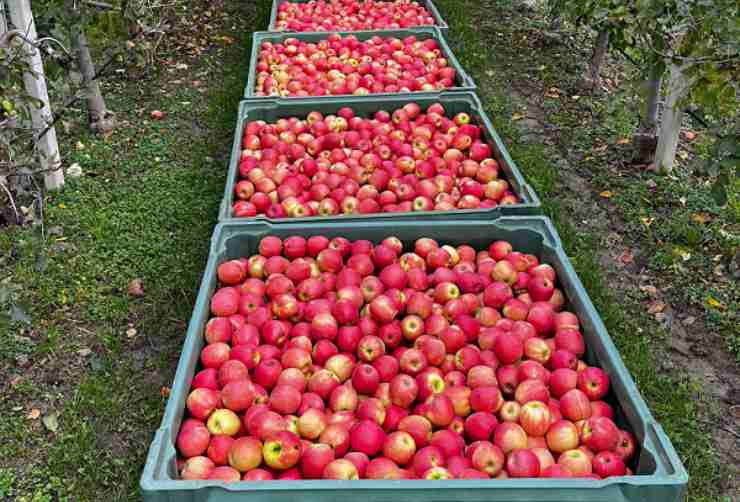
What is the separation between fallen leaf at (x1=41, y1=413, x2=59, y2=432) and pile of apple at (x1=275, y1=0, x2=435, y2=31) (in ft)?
13.9

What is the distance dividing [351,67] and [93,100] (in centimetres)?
224

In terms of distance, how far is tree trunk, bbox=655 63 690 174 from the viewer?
4.79 metres

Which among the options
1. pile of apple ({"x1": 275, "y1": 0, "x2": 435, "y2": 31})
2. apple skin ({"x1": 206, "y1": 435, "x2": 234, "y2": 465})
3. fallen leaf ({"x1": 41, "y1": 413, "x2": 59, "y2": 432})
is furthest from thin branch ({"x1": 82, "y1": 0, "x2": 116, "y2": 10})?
apple skin ({"x1": 206, "y1": 435, "x2": 234, "y2": 465})

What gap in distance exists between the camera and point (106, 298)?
4.10 m

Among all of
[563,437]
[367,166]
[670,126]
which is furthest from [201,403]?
[670,126]

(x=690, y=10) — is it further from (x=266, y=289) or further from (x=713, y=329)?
(x=266, y=289)

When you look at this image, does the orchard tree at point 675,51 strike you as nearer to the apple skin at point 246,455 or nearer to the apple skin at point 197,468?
the apple skin at point 246,455

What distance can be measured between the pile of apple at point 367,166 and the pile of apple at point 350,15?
2.24 m

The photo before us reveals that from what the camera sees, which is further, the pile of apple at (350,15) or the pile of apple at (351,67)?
the pile of apple at (350,15)

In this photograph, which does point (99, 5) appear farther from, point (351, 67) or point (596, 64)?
point (596, 64)

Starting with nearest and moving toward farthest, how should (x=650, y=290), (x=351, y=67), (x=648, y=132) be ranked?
(x=650, y=290)
(x=648, y=132)
(x=351, y=67)

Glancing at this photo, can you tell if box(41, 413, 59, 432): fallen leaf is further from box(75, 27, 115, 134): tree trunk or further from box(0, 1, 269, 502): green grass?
box(75, 27, 115, 134): tree trunk

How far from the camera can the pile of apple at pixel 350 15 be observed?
6.65 metres

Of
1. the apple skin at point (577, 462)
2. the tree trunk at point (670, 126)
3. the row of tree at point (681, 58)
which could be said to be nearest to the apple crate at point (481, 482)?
the apple skin at point (577, 462)
